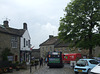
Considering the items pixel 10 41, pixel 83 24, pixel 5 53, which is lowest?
pixel 5 53

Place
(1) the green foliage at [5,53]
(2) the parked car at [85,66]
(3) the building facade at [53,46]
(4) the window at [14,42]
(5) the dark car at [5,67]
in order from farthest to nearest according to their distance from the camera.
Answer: (3) the building facade at [53,46], (4) the window at [14,42], (1) the green foliage at [5,53], (5) the dark car at [5,67], (2) the parked car at [85,66]

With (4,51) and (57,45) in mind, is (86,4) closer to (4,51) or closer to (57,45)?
(4,51)

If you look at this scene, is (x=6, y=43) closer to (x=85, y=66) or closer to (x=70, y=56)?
(x=85, y=66)

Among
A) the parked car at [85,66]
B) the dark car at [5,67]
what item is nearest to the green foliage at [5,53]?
the dark car at [5,67]

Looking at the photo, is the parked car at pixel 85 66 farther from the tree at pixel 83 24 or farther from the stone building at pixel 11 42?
the stone building at pixel 11 42

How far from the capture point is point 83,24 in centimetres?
2403

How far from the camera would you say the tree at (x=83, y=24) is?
23.1 meters

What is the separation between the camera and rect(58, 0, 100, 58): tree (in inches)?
909

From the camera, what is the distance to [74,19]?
2386 centimetres

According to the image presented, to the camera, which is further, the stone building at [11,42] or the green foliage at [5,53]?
the stone building at [11,42]

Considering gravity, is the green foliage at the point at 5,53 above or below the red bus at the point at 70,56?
above

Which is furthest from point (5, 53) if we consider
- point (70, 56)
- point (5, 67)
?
point (70, 56)

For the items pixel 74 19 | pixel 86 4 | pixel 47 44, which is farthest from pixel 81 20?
pixel 47 44

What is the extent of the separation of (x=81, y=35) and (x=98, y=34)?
259cm
